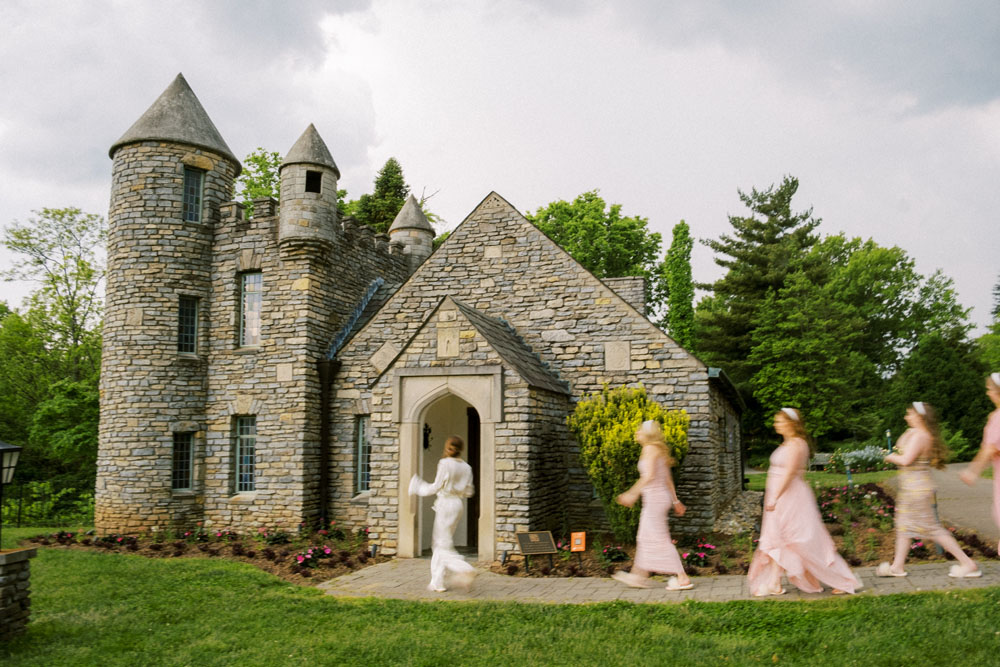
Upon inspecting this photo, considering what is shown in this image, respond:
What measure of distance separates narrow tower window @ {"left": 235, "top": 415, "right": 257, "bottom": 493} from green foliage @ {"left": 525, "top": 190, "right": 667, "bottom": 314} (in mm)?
20091

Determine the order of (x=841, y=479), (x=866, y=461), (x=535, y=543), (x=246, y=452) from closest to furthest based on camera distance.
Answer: (x=535, y=543) < (x=246, y=452) < (x=841, y=479) < (x=866, y=461)

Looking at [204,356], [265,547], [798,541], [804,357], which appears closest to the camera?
[798,541]

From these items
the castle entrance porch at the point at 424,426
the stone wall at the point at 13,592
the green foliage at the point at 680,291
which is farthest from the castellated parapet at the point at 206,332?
the green foliage at the point at 680,291

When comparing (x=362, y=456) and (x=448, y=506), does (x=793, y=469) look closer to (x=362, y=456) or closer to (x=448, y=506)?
(x=448, y=506)

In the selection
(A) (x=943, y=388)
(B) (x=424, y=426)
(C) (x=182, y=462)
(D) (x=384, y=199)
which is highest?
(D) (x=384, y=199)

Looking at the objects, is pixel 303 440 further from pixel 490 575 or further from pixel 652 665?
pixel 652 665

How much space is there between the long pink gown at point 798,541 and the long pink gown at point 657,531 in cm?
102

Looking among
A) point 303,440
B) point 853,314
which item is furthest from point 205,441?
point 853,314

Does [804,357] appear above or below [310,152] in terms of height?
below

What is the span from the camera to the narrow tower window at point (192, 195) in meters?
16.2

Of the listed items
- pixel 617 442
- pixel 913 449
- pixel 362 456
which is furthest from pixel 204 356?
pixel 913 449

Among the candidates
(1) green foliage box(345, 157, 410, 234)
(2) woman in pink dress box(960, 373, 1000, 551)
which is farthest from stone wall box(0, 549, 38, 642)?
(1) green foliage box(345, 157, 410, 234)

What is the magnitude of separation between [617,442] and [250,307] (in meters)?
9.51

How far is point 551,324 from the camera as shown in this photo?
46.0 feet
